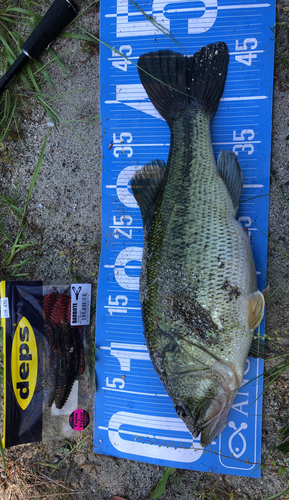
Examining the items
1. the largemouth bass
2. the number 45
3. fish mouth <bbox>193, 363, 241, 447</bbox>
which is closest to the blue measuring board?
the number 45

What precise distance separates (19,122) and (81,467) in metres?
2.60

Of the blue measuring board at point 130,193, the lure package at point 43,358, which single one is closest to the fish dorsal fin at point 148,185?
the blue measuring board at point 130,193

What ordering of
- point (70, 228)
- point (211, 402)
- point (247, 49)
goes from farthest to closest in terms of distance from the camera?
point (70, 228) → point (247, 49) → point (211, 402)

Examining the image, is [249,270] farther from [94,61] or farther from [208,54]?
[94,61]

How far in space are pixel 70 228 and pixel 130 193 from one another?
0.52 meters

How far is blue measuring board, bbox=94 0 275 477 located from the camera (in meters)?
1.87

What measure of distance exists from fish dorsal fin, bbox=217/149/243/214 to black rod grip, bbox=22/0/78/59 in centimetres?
144

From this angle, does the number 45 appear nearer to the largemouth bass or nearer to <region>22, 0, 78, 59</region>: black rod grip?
the largemouth bass

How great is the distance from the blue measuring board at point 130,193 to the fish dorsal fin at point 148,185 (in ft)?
0.87

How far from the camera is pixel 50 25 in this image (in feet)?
6.59

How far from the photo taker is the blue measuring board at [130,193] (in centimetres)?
187

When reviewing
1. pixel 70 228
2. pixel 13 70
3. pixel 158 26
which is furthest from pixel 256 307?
pixel 13 70

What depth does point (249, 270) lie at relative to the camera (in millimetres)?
1620

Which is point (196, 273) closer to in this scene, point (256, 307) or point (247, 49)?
point (256, 307)
